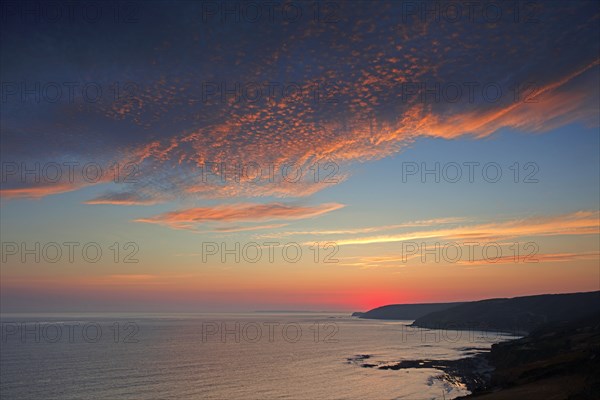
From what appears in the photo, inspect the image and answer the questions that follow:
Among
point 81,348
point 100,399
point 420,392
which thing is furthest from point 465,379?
point 81,348

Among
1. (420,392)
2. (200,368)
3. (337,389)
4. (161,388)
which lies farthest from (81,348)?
(420,392)

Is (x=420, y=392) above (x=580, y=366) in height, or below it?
below

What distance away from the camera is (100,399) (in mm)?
75438

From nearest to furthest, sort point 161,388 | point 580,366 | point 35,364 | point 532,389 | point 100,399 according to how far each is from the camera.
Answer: point 532,389 < point 580,366 < point 100,399 < point 161,388 < point 35,364

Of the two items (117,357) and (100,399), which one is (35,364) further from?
(100,399)

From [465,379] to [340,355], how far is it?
6439cm

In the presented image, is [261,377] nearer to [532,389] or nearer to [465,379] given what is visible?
[465,379]

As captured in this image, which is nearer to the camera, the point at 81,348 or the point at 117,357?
the point at 117,357

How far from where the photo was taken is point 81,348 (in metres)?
157

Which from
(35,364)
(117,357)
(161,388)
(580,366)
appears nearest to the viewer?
(580,366)

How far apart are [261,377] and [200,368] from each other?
2133 cm

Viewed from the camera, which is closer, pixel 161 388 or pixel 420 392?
pixel 420 392

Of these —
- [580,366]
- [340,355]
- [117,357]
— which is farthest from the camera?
[340,355]

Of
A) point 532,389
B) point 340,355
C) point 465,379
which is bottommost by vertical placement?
point 340,355
